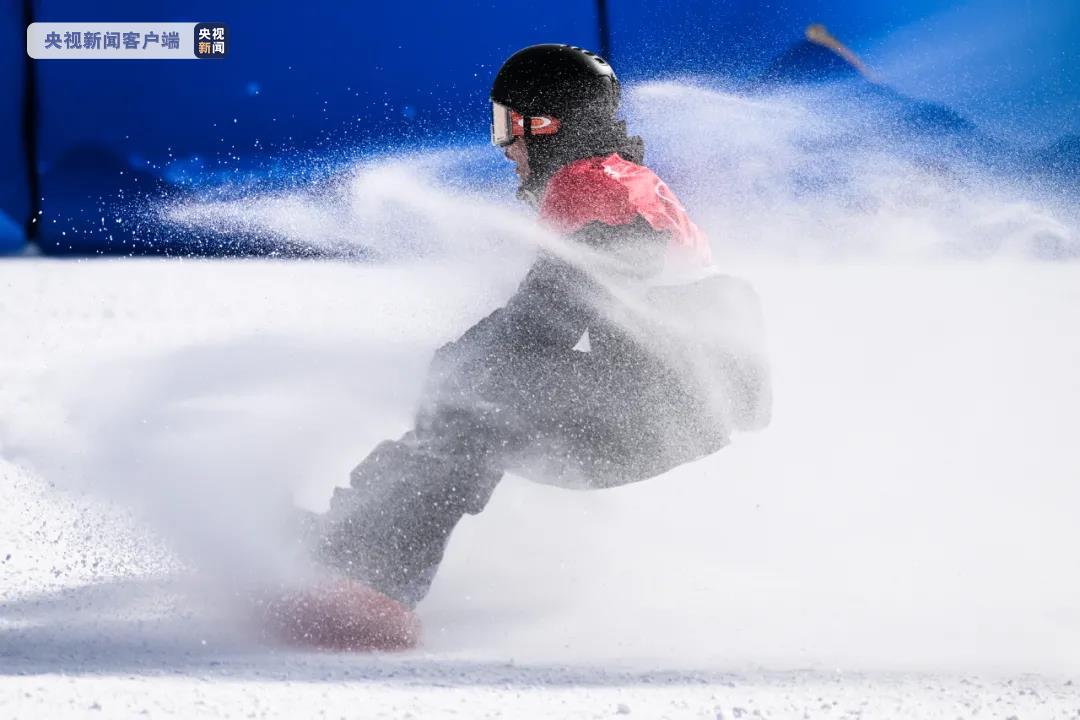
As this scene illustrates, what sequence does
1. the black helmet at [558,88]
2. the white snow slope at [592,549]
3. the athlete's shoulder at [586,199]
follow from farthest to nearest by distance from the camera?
A: the black helmet at [558,88] → the athlete's shoulder at [586,199] → the white snow slope at [592,549]

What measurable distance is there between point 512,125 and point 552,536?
775 millimetres

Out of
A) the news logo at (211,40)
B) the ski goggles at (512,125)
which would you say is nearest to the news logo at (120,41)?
the news logo at (211,40)

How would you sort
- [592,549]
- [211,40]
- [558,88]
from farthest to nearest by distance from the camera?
[211,40], [592,549], [558,88]

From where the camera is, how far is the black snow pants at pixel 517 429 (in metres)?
2.09

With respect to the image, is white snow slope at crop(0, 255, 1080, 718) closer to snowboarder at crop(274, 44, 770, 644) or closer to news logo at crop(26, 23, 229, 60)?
snowboarder at crop(274, 44, 770, 644)

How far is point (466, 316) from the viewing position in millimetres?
2535

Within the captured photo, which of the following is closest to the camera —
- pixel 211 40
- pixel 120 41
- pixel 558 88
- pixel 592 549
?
pixel 558 88

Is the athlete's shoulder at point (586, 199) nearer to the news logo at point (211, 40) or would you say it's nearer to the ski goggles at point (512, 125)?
the ski goggles at point (512, 125)

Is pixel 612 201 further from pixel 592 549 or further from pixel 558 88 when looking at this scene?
pixel 592 549

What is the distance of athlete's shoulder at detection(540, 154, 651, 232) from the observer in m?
2.17

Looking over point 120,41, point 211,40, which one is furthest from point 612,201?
point 120,41

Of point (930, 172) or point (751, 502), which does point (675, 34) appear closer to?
point (930, 172)

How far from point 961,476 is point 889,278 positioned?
193cm

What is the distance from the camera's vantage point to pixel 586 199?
218 centimetres
